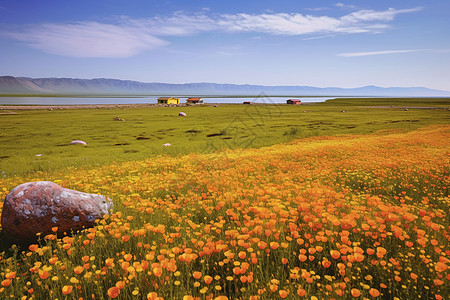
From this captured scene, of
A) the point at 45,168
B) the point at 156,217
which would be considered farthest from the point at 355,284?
the point at 45,168

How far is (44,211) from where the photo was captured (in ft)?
16.6

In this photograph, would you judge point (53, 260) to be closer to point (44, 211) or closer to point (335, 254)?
point (44, 211)

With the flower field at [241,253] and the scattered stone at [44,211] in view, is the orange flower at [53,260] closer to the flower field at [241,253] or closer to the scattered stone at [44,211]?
the flower field at [241,253]

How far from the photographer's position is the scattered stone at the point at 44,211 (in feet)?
16.2

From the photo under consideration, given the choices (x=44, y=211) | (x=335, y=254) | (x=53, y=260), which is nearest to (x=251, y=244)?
(x=335, y=254)

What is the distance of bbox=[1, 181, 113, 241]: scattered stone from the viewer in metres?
4.95

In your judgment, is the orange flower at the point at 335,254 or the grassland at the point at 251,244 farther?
the orange flower at the point at 335,254

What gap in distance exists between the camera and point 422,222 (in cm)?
505

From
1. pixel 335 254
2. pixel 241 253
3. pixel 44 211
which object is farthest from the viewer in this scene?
pixel 44 211

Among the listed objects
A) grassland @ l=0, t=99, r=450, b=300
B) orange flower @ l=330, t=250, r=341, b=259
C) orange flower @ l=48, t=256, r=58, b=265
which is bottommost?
grassland @ l=0, t=99, r=450, b=300

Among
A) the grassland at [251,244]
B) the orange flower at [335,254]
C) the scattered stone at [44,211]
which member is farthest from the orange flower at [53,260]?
the orange flower at [335,254]

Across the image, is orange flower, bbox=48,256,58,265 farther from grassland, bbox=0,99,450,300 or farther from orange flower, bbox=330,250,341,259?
orange flower, bbox=330,250,341,259

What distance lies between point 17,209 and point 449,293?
7.83 metres

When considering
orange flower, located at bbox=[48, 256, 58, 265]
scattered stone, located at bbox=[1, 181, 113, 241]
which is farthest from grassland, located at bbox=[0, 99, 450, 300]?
scattered stone, located at bbox=[1, 181, 113, 241]
